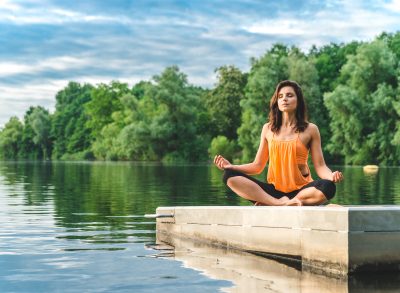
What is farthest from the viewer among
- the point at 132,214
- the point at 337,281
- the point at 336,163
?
the point at 336,163

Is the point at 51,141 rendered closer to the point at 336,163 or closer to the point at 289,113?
the point at 336,163

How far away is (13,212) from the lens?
15.6 metres

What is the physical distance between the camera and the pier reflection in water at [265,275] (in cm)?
677

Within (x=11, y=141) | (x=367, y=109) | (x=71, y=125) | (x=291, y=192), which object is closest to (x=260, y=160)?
(x=291, y=192)

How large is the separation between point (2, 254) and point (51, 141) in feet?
479

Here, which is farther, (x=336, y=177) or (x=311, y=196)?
(x=311, y=196)

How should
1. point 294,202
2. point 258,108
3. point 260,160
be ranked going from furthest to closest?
point 258,108, point 260,160, point 294,202

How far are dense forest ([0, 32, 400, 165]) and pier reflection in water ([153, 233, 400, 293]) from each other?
50785 mm

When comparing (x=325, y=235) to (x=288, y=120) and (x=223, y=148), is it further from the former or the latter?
(x=223, y=148)

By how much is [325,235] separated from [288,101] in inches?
82.2

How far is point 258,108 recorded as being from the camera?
7250cm

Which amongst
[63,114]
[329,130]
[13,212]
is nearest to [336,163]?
[329,130]

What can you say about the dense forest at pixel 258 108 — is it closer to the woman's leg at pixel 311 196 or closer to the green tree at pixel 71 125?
the green tree at pixel 71 125

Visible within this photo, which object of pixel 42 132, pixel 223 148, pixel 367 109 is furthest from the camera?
pixel 42 132
